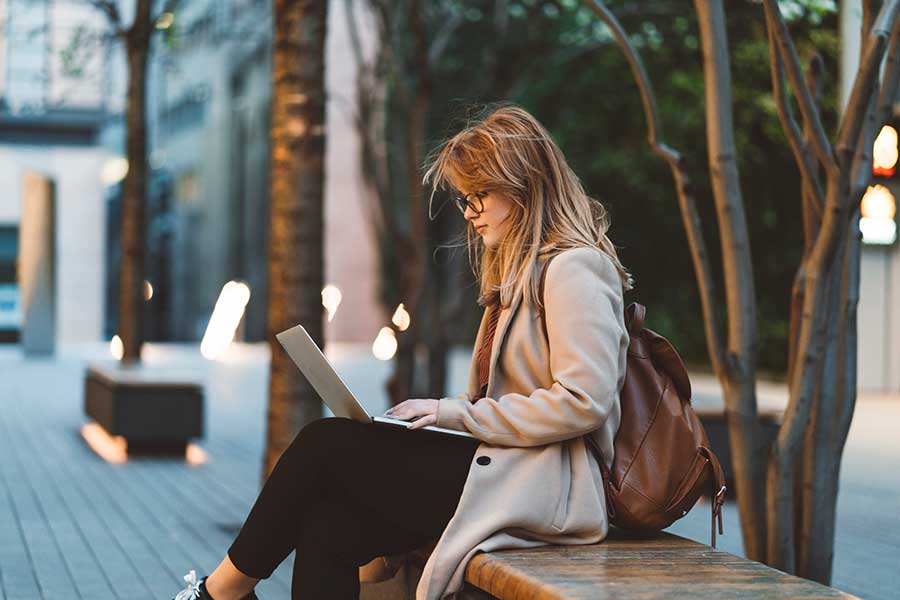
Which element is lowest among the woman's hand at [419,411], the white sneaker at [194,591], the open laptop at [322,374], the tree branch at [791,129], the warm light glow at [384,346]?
the warm light glow at [384,346]

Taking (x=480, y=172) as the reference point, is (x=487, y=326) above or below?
below

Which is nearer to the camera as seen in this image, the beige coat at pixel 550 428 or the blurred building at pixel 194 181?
the beige coat at pixel 550 428

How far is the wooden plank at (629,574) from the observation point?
2.89m

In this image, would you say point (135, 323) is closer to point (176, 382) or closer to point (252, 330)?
point (176, 382)

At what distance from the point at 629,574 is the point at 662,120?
18.0m

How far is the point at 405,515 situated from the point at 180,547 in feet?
10.6

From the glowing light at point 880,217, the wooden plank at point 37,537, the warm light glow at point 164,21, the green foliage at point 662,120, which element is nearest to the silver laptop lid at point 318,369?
the wooden plank at point 37,537

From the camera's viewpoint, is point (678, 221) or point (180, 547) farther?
point (678, 221)

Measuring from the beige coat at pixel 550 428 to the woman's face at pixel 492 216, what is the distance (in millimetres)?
233

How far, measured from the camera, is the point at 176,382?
1062cm

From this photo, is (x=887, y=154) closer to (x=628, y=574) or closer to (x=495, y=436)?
(x=495, y=436)

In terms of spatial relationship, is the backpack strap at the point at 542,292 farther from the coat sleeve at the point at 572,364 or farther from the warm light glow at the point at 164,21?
the warm light glow at the point at 164,21

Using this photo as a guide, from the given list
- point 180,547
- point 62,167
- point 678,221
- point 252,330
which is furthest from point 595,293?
point 252,330

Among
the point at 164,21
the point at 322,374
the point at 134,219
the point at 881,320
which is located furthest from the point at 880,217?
the point at 322,374
